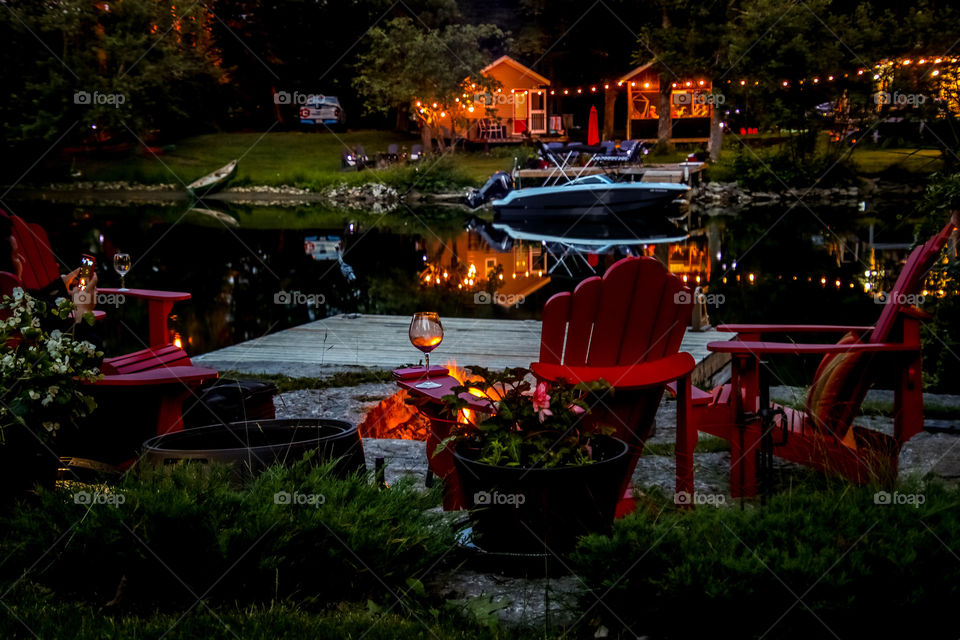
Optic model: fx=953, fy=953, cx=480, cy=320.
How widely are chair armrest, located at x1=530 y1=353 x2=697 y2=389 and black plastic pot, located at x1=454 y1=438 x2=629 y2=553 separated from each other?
573mm

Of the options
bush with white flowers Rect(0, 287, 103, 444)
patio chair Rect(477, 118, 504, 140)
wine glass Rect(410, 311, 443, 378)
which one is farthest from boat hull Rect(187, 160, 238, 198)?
bush with white flowers Rect(0, 287, 103, 444)

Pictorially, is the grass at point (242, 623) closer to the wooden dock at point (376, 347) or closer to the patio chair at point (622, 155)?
the wooden dock at point (376, 347)

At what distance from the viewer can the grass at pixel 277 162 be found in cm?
3369

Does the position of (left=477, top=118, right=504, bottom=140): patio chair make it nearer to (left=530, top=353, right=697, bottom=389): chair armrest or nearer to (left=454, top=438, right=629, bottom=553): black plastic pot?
(left=530, top=353, right=697, bottom=389): chair armrest

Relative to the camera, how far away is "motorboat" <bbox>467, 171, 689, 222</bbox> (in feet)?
86.1

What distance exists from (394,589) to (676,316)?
1646 millimetres

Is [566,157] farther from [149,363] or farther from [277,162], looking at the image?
[149,363]

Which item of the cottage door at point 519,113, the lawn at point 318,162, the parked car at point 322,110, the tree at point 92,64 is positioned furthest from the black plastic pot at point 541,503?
the parked car at point 322,110

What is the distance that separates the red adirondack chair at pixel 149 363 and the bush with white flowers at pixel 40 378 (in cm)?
80

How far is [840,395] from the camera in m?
4.20

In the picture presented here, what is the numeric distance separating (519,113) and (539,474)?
3805cm

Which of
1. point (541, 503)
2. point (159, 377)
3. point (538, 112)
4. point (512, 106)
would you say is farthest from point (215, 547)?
point (538, 112)

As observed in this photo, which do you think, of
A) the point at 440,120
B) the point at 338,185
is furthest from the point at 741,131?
the point at 338,185

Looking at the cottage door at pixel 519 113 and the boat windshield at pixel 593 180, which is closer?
the boat windshield at pixel 593 180
